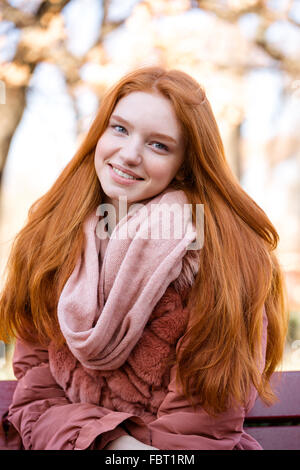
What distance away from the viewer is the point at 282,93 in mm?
3191

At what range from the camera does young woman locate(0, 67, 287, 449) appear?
44.9 inches

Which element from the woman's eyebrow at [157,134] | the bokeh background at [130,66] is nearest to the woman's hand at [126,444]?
the woman's eyebrow at [157,134]

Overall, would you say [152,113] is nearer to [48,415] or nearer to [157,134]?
[157,134]

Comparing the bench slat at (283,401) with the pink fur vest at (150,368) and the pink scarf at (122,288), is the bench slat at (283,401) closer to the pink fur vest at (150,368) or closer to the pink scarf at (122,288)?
the pink fur vest at (150,368)

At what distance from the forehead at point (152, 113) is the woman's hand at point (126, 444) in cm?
71

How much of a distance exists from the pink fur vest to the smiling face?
0.21 metres

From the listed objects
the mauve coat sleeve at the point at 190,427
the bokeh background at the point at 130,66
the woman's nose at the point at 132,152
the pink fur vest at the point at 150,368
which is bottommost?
the mauve coat sleeve at the point at 190,427

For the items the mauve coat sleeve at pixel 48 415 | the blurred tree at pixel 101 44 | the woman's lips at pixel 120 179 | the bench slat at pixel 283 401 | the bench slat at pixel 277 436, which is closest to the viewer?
the mauve coat sleeve at pixel 48 415

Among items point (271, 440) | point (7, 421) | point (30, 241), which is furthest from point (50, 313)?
point (271, 440)

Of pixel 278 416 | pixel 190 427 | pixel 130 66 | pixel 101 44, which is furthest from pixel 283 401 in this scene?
pixel 101 44

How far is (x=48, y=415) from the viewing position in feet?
3.97

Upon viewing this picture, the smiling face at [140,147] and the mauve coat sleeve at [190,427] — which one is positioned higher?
the smiling face at [140,147]

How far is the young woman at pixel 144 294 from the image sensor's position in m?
1.14

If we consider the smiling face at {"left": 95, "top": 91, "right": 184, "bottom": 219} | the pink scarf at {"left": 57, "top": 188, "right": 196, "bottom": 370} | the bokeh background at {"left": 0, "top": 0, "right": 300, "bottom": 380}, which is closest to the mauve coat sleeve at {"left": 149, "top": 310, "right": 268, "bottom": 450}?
the pink scarf at {"left": 57, "top": 188, "right": 196, "bottom": 370}
